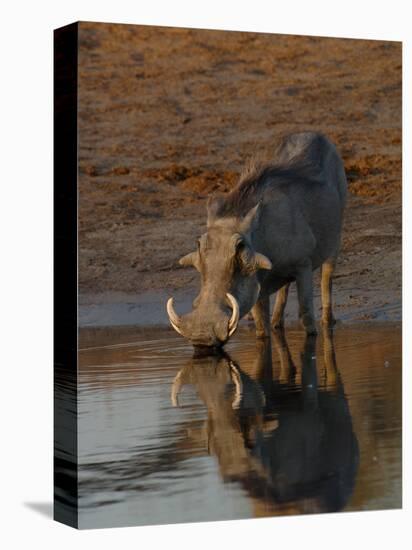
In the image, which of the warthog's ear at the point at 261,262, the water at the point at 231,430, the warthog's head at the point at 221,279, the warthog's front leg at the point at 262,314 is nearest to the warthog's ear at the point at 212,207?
the warthog's head at the point at 221,279

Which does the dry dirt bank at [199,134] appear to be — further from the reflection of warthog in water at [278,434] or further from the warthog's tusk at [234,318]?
the reflection of warthog in water at [278,434]

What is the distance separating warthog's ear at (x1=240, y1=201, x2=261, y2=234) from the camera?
13.9 metres

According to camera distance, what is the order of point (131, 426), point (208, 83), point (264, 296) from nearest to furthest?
point (131, 426) → point (208, 83) → point (264, 296)

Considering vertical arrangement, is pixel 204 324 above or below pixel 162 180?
below

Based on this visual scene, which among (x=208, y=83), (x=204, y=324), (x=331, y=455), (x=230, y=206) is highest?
(x=208, y=83)

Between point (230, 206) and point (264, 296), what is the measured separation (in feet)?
2.80

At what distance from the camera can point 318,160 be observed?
14758mm

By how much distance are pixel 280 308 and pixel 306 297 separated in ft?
0.80

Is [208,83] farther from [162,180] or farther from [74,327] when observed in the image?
[74,327]

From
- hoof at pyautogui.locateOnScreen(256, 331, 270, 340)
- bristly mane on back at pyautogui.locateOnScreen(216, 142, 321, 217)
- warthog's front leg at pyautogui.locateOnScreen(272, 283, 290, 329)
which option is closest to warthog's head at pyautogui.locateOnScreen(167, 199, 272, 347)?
bristly mane on back at pyautogui.locateOnScreen(216, 142, 321, 217)

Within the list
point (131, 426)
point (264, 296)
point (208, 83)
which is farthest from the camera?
point (264, 296)

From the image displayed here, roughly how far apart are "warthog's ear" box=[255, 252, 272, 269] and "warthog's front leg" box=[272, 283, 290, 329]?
64 cm

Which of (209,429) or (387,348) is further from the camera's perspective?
(387,348)

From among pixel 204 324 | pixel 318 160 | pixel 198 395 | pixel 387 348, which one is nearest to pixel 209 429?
pixel 198 395
